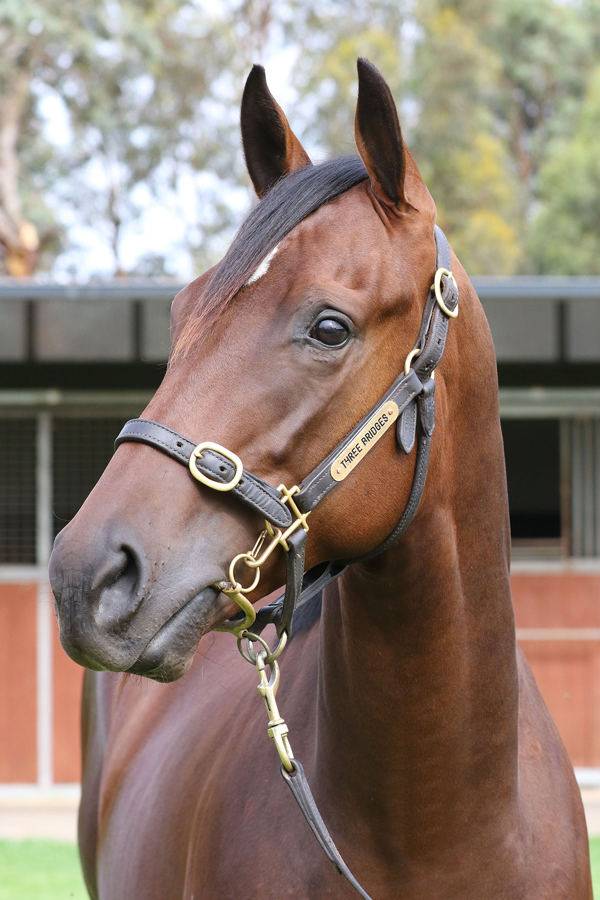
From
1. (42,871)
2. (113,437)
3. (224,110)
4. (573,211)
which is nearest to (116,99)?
(224,110)

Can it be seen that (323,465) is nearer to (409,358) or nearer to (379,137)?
(409,358)

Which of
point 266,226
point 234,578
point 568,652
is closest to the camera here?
point 234,578

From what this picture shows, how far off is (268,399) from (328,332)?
159mm

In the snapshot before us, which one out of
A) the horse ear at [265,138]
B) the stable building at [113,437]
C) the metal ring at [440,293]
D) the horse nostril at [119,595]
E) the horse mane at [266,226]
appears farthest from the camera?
the stable building at [113,437]

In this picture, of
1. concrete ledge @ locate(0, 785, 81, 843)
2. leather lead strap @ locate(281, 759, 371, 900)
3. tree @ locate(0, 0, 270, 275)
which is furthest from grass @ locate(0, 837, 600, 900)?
tree @ locate(0, 0, 270, 275)

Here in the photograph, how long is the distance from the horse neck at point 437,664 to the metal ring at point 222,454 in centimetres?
40

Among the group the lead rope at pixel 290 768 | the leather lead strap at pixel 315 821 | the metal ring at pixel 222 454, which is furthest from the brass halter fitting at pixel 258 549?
the leather lead strap at pixel 315 821

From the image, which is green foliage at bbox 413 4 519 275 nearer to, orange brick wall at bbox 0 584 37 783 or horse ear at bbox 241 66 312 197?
orange brick wall at bbox 0 584 37 783

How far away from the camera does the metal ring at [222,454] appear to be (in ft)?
5.22

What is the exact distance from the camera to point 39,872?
6281 millimetres

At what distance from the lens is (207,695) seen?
2838mm

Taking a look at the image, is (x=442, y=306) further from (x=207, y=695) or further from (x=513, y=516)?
(x=513, y=516)

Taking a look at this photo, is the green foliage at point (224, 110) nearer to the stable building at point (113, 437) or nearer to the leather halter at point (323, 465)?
the stable building at point (113, 437)

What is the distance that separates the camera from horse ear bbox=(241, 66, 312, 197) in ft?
6.61
